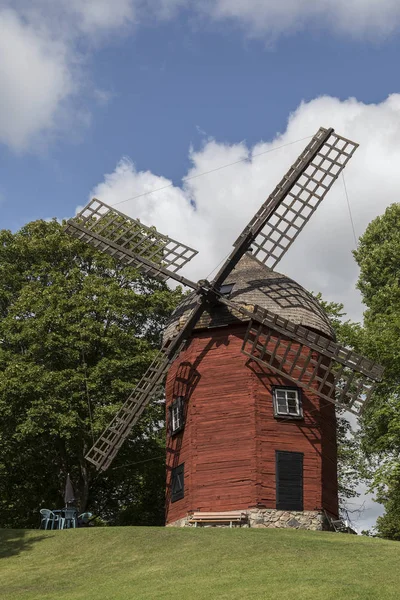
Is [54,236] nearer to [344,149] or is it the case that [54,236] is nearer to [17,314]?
[17,314]

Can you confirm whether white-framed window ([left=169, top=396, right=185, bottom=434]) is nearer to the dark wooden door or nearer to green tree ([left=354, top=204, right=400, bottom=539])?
the dark wooden door

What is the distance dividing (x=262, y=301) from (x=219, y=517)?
29.2 ft

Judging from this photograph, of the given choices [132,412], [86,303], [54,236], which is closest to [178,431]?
[132,412]

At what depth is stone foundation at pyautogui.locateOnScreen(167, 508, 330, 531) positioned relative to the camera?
30.4 metres

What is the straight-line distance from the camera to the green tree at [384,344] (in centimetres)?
3562

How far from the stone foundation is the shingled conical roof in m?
7.60

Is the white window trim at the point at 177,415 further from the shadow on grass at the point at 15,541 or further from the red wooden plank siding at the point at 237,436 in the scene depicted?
the shadow on grass at the point at 15,541

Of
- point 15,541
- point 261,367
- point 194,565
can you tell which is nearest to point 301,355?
point 261,367

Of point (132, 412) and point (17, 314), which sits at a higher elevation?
point (17, 314)

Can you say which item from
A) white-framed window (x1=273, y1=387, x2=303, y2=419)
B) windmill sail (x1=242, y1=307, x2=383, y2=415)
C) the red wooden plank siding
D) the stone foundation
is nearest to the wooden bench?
the stone foundation

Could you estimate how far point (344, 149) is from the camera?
3588 centimetres

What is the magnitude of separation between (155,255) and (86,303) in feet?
27.8

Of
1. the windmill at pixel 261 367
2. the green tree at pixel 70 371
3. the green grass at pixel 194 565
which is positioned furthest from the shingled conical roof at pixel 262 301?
the green grass at pixel 194 565

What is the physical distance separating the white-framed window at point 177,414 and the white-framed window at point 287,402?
4076 mm
